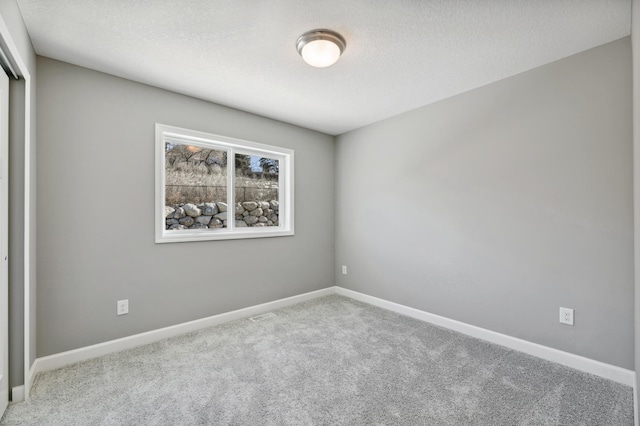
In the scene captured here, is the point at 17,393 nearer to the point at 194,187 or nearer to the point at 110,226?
the point at 110,226

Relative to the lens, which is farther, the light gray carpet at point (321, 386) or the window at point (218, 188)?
the window at point (218, 188)

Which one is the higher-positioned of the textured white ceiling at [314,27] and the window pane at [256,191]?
the textured white ceiling at [314,27]

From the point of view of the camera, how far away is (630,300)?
6.43ft

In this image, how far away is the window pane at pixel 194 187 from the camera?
2930mm

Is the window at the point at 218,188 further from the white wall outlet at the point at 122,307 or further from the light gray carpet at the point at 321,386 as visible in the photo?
the light gray carpet at the point at 321,386

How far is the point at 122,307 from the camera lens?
2.50m

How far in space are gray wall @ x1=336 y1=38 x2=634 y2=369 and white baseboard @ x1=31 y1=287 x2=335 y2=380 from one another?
1.52 m

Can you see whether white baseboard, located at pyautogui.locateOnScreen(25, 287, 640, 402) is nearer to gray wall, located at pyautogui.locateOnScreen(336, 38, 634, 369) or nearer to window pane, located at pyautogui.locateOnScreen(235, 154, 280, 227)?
gray wall, located at pyautogui.locateOnScreen(336, 38, 634, 369)

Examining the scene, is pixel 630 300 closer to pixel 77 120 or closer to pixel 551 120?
pixel 551 120

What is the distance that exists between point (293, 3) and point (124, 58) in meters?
1.47

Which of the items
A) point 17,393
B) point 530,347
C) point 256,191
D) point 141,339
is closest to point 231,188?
point 256,191

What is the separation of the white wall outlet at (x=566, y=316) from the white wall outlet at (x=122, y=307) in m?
3.60

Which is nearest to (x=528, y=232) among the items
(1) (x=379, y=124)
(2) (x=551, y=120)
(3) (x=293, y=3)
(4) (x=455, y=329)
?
(2) (x=551, y=120)

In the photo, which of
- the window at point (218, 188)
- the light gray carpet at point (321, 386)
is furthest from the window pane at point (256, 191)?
the light gray carpet at point (321, 386)
